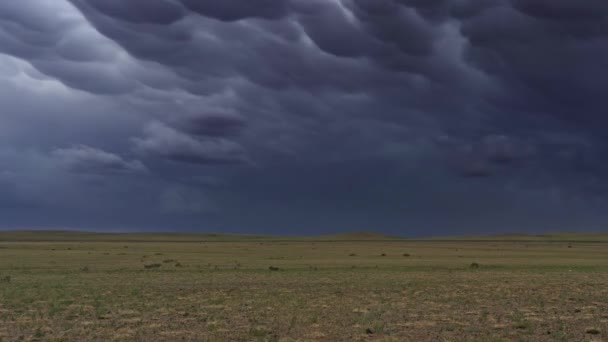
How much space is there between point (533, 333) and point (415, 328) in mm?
3994

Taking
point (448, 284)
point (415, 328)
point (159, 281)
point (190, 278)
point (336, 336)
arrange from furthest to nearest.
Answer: point (190, 278)
point (159, 281)
point (448, 284)
point (415, 328)
point (336, 336)

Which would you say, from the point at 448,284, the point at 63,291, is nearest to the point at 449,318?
the point at 448,284

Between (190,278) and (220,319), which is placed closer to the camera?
(220,319)

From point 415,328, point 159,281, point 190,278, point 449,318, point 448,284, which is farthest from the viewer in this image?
point 190,278

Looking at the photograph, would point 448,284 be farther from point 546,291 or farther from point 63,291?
point 63,291

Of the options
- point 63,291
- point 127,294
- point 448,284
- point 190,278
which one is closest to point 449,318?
point 448,284

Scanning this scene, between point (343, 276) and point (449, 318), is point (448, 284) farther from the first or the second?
point (449, 318)

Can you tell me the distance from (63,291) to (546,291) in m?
27.7

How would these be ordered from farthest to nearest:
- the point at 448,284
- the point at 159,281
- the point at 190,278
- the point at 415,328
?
the point at 190,278, the point at 159,281, the point at 448,284, the point at 415,328

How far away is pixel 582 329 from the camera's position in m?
21.9

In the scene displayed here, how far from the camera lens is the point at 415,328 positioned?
22.2 metres

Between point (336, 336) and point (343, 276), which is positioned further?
point (343, 276)

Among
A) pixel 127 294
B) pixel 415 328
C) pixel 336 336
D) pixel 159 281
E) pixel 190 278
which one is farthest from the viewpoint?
pixel 190 278

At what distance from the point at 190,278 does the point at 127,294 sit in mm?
11696
